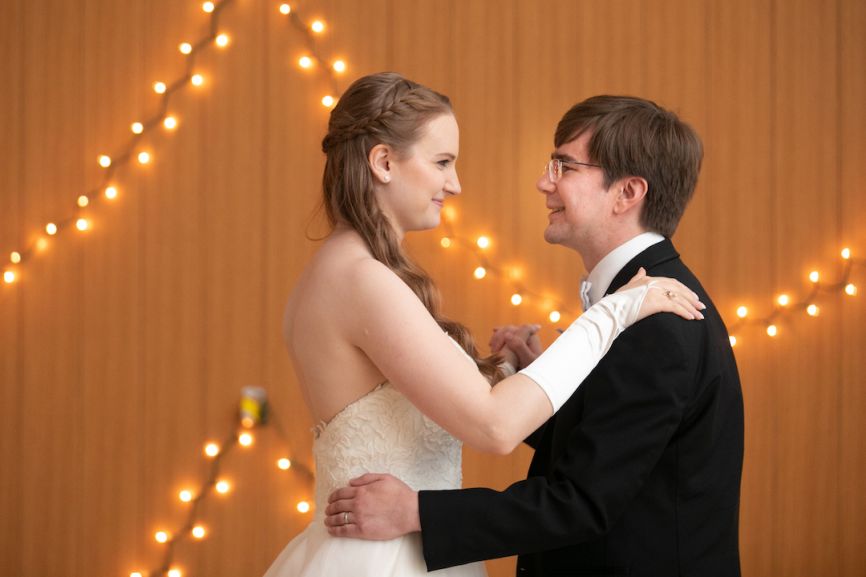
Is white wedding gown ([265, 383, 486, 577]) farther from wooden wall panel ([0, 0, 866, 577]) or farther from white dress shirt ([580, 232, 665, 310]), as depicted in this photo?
wooden wall panel ([0, 0, 866, 577])

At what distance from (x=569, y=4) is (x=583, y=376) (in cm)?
216

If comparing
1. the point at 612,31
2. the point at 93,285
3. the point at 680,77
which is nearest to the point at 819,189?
the point at 680,77

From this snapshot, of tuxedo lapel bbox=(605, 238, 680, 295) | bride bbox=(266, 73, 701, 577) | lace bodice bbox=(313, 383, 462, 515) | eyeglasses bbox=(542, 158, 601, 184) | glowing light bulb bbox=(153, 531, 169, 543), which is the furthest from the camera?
glowing light bulb bbox=(153, 531, 169, 543)

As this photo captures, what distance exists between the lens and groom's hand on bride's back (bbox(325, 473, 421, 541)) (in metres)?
1.57

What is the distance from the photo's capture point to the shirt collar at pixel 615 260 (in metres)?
1.86

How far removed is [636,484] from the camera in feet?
5.12

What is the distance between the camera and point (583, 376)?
1563 mm

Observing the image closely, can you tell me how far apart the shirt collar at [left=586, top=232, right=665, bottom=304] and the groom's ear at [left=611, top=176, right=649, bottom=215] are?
2.6 inches

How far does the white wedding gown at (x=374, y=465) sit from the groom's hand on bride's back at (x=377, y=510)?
0.03m

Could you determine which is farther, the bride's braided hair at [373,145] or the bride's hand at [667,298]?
the bride's braided hair at [373,145]

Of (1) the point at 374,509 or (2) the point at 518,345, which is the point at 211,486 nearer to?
(2) the point at 518,345

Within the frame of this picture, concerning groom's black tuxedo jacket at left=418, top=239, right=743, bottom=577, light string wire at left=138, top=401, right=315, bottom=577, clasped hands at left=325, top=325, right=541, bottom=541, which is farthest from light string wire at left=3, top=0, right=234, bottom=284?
groom's black tuxedo jacket at left=418, top=239, right=743, bottom=577

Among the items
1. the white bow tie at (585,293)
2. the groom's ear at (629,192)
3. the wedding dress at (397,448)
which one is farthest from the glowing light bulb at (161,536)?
the groom's ear at (629,192)

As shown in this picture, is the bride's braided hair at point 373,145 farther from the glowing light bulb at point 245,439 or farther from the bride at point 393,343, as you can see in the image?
the glowing light bulb at point 245,439
